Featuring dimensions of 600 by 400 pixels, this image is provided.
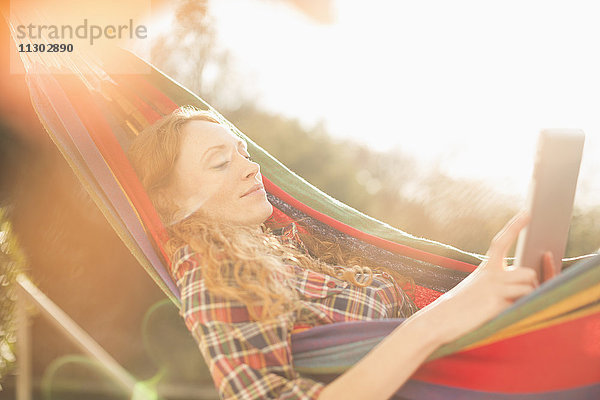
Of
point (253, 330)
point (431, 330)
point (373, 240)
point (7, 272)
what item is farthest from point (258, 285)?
point (7, 272)

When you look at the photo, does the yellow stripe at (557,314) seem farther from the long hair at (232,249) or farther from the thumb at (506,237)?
the long hair at (232,249)

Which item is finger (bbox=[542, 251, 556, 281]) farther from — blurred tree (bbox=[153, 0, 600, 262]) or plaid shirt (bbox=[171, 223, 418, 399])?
blurred tree (bbox=[153, 0, 600, 262])

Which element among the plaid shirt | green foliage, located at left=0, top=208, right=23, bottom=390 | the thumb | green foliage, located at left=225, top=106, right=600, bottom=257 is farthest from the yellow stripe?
green foliage, located at left=225, top=106, right=600, bottom=257

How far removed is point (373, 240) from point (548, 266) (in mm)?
654

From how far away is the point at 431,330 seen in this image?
83 cm

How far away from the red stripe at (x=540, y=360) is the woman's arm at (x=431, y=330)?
0.23 ft

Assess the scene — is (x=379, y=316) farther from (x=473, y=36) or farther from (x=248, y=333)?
(x=473, y=36)

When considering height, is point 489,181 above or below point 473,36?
below

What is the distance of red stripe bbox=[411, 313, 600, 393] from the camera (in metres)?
0.83

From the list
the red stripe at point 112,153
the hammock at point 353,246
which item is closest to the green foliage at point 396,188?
the hammock at point 353,246

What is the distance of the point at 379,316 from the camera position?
1.11m

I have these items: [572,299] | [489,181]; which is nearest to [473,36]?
[489,181]

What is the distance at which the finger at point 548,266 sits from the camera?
2.77 ft

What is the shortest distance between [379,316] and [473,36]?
5253mm
